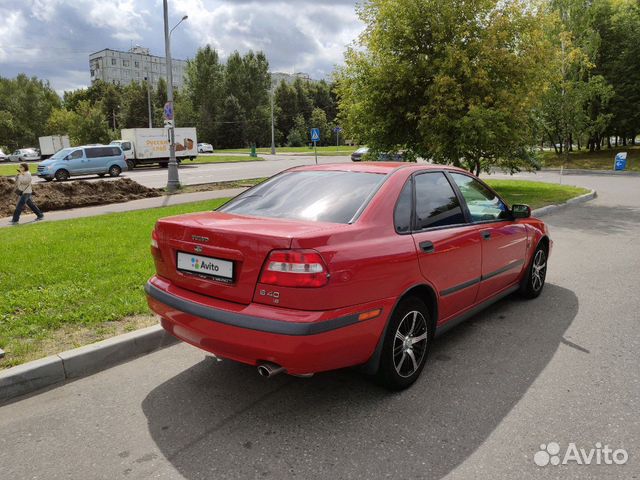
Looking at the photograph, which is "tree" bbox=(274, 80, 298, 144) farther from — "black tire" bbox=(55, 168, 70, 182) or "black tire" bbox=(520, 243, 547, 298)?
"black tire" bbox=(520, 243, 547, 298)

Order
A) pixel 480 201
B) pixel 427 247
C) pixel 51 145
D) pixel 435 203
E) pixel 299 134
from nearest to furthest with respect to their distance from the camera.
A: pixel 427 247
pixel 435 203
pixel 480 201
pixel 51 145
pixel 299 134

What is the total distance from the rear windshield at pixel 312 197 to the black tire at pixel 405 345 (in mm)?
765

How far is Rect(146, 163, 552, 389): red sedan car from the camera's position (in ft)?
9.36

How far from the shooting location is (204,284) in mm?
Result: 3219

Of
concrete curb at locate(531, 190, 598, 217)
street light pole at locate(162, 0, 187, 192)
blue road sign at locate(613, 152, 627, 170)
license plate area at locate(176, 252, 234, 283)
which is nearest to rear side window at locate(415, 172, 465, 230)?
license plate area at locate(176, 252, 234, 283)

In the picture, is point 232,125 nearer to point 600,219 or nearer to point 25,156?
point 25,156

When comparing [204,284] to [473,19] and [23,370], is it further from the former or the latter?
[473,19]

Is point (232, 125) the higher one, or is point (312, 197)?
point (232, 125)

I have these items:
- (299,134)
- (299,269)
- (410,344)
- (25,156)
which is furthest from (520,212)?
(299,134)

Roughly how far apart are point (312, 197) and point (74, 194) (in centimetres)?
1455

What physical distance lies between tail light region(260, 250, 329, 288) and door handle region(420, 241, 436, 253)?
3.18 ft

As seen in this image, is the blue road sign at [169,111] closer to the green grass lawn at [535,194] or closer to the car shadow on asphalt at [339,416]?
the green grass lawn at [535,194]

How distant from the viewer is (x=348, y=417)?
10.3ft

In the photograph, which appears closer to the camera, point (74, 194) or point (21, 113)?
point (74, 194)
